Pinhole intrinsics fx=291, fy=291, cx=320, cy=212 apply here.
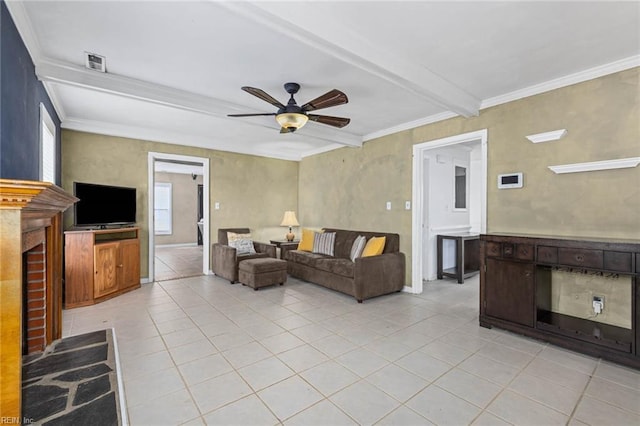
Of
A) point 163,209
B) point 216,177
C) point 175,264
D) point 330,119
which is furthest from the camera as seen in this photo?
point 163,209

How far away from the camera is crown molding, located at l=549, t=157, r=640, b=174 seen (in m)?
2.56

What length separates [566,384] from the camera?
6.89 feet

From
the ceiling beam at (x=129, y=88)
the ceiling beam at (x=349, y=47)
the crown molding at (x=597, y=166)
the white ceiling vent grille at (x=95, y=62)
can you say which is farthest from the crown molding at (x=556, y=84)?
the white ceiling vent grille at (x=95, y=62)

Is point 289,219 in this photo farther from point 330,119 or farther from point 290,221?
point 330,119

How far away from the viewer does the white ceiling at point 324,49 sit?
202cm

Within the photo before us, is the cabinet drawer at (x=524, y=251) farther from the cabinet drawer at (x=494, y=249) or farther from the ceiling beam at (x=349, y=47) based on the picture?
the ceiling beam at (x=349, y=47)

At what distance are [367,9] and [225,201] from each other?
182 inches

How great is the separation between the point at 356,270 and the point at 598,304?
2448 millimetres

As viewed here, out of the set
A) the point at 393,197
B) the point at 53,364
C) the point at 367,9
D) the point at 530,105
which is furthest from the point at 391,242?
the point at 53,364

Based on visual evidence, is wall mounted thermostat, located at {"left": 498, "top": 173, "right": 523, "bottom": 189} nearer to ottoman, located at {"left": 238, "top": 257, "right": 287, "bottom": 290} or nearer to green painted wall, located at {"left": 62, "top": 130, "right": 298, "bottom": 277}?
ottoman, located at {"left": 238, "top": 257, "right": 287, "bottom": 290}

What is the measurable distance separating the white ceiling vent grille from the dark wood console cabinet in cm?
418

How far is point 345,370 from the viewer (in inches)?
88.5

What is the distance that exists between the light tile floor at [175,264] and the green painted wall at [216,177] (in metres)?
0.67

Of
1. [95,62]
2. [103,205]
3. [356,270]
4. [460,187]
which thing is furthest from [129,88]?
[460,187]
